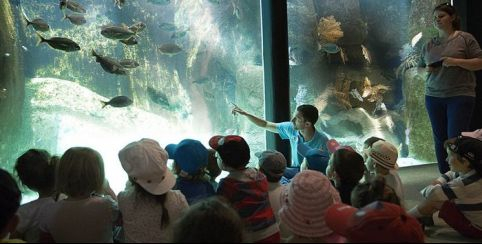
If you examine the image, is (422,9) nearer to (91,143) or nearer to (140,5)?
(140,5)

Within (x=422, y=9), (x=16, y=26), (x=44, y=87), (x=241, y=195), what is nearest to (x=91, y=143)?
(x=44, y=87)

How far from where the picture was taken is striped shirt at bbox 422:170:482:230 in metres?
3.58

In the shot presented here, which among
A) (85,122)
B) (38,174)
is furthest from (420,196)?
(85,122)

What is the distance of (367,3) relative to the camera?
6.92 meters

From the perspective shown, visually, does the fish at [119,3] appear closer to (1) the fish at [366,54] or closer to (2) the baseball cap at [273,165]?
(2) the baseball cap at [273,165]

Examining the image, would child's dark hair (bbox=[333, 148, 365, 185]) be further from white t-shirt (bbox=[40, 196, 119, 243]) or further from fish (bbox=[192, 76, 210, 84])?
fish (bbox=[192, 76, 210, 84])

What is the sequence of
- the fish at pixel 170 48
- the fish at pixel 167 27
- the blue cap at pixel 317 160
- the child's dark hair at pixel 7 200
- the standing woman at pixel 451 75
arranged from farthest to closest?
the fish at pixel 167 27 < the fish at pixel 170 48 < the standing woman at pixel 451 75 < the blue cap at pixel 317 160 < the child's dark hair at pixel 7 200

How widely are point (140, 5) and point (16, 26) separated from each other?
5.24ft

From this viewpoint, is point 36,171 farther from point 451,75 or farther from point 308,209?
point 451,75

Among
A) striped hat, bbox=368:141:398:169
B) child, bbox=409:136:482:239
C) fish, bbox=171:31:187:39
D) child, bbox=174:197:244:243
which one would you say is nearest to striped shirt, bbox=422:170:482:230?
child, bbox=409:136:482:239

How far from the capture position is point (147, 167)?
8.65 feet

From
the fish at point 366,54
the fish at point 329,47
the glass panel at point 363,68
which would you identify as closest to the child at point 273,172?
the glass panel at point 363,68

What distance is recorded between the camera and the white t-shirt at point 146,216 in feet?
8.30

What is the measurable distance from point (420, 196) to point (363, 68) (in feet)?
8.18
